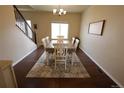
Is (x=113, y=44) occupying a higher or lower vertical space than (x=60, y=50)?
higher

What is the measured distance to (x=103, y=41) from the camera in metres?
3.83

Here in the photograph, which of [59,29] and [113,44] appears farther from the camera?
[59,29]

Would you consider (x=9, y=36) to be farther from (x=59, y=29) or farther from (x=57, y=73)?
(x=59, y=29)

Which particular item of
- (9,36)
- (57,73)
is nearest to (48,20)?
(9,36)

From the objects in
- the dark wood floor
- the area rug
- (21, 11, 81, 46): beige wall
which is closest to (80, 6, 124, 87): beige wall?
the dark wood floor

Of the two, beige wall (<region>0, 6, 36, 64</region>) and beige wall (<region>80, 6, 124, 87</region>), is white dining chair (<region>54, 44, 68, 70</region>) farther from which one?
beige wall (<region>0, 6, 36, 64</region>)

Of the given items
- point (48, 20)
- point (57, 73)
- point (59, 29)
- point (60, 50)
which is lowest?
point (57, 73)

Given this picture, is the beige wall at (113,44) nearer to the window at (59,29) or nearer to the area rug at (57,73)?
the area rug at (57,73)

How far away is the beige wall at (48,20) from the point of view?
26.4ft

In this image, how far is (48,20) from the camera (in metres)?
8.17
